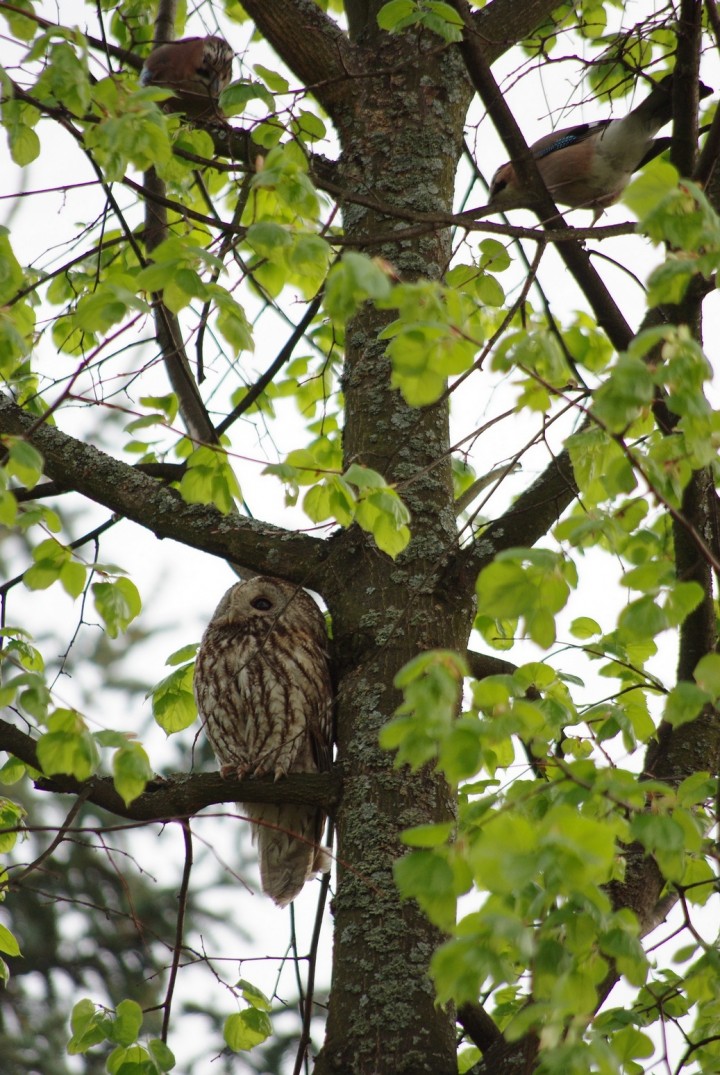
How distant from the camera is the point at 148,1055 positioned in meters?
2.27

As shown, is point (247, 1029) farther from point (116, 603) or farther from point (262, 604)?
point (262, 604)

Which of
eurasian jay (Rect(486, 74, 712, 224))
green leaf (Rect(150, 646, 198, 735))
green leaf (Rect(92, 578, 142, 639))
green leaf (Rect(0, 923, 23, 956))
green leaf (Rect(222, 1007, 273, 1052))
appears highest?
eurasian jay (Rect(486, 74, 712, 224))

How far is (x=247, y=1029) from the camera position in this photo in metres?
2.64

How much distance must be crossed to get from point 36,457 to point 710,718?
63.3 inches

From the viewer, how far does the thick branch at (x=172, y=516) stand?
281 cm

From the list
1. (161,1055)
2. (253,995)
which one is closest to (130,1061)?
(161,1055)

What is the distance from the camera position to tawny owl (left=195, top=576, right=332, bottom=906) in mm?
3227

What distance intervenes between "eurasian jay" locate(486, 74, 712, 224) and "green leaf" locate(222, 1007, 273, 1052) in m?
2.23

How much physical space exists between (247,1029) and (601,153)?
8.96ft

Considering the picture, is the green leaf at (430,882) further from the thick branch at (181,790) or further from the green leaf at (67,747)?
the thick branch at (181,790)

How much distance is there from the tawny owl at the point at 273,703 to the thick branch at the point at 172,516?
14.8 inches

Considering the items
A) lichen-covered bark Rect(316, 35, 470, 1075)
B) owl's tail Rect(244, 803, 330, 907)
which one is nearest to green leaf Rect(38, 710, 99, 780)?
lichen-covered bark Rect(316, 35, 470, 1075)

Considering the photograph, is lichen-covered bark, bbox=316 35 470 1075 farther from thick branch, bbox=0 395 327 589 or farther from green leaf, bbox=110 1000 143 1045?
green leaf, bbox=110 1000 143 1045

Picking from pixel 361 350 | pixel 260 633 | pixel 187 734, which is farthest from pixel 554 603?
pixel 187 734
